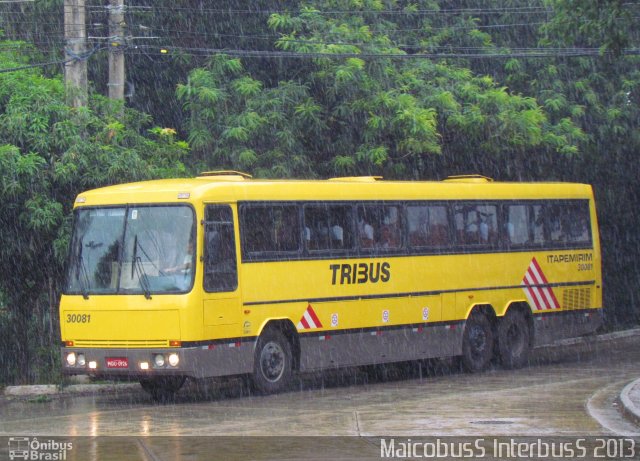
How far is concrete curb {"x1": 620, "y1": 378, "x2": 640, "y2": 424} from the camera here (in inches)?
556

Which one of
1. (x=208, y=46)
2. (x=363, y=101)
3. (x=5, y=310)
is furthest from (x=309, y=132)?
(x=5, y=310)

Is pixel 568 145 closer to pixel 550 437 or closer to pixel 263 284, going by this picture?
pixel 263 284

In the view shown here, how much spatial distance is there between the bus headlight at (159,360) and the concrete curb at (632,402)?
5843mm

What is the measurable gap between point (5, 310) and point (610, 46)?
10366 millimetres

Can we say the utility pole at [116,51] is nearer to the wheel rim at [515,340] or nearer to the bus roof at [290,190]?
the bus roof at [290,190]

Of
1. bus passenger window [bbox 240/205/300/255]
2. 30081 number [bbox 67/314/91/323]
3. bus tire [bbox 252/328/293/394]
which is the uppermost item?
bus passenger window [bbox 240/205/300/255]

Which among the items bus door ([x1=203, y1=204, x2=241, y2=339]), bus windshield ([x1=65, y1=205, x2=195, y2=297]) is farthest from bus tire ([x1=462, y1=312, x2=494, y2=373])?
bus windshield ([x1=65, y1=205, x2=195, y2=297])

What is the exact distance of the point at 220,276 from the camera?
54.7 feet

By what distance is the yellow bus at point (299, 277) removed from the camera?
16.4m

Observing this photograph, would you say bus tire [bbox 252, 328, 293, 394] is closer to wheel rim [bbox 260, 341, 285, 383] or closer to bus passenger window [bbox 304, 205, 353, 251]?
wheel rim [bbox 260, 341, 285, 383]

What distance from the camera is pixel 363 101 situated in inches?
961

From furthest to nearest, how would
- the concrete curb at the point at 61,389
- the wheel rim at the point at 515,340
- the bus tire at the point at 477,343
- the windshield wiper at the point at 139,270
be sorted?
the wheel rim at the point at 515,340 < the bus tire at the point at 477,343 < the concrete curb at the point at 61,389 < the windshield wiper at the point at 139,270
